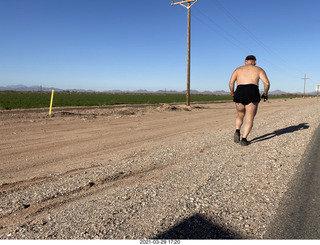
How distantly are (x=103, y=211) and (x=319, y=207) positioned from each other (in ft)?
7.29

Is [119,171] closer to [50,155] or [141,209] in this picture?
[141,209]

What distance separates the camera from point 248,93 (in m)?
5.27

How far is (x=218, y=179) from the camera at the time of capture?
10.6 feet

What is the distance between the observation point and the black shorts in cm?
526

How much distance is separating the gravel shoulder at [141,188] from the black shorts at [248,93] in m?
1.05

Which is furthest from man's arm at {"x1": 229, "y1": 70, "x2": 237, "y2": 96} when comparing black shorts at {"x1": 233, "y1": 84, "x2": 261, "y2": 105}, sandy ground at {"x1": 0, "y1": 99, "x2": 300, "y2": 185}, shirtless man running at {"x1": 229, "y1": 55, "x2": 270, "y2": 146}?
sandy ground at {"x1": 0, "y1": 99, "x2": 300, "y2": 185}

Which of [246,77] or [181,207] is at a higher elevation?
[246,77]

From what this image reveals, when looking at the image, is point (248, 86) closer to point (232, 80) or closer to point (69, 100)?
point (232, 80)

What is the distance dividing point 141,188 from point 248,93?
3524 mm

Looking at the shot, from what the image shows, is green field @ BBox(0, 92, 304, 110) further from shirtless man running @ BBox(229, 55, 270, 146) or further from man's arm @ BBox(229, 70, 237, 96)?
shirtless man running @ BBox(229, 55, 270, 146)

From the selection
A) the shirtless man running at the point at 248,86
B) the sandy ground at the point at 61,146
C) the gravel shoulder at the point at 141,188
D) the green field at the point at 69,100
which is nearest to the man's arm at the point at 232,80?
the shirtless man running at the point at 248,86

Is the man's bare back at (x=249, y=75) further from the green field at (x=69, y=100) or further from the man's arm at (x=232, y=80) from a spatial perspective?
the green field at (x=69, y=100)

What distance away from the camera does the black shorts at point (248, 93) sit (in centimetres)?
526

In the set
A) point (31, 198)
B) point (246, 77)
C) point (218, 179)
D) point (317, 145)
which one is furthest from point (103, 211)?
point (317, 145)
